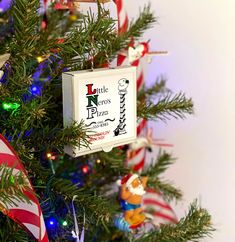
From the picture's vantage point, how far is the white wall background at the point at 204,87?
0.87m

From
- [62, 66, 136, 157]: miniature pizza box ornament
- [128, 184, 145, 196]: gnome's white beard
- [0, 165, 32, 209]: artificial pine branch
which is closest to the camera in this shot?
[0, 165, 32, 209]: artificial pine branch

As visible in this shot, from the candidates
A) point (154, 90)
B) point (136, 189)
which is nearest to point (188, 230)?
point (136, 189)

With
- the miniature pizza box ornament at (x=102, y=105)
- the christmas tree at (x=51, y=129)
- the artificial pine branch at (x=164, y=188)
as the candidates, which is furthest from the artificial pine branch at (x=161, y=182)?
the miniature pizza box ornament at (x=102, y=105)

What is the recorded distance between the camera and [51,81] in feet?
1.99

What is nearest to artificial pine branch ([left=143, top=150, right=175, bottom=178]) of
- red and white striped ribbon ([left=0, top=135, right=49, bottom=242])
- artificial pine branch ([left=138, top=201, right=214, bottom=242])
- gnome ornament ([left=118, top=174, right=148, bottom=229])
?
gnome ornament ([left=118, top=174, right=148, bottom=229])

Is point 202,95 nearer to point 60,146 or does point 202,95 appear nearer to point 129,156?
point 129,156

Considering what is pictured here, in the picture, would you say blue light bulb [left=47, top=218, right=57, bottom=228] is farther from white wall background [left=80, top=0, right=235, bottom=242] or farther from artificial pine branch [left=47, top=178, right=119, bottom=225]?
white wall background [left=80, top=0, right=235, bottom=242]

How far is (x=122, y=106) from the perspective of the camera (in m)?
0.62

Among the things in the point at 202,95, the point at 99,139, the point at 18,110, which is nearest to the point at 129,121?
the point at 99,139

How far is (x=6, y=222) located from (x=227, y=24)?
2.04 feet

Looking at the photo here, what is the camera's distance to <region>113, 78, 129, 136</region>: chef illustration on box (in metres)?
0.61

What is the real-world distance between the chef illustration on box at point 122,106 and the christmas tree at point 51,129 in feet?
0.16

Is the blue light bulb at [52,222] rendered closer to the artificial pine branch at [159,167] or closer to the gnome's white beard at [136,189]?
the gnome's white beard at [136,189]

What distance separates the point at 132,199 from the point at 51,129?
0.81 feet
